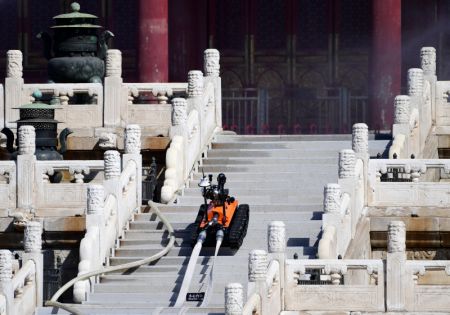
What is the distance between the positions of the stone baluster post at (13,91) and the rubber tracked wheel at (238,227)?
7.85 metres

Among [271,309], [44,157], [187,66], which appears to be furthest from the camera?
[187,66]

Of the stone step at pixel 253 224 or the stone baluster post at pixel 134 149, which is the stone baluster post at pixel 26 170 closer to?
the stone baluster post at pixel 134 149

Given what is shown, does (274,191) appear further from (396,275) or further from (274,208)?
(396,275)

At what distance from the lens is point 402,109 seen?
169 feet

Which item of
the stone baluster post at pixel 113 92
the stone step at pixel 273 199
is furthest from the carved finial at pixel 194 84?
the stone step at pixel 273 199

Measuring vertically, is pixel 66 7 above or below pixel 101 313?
above

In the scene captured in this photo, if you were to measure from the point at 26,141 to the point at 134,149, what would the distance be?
2.03m

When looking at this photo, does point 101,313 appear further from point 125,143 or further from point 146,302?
point 125,143

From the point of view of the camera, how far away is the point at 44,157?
50781 mm

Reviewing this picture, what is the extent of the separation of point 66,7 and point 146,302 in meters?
20.3

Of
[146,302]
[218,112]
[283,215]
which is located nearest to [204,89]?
[218,112]

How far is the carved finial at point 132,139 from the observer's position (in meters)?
49.2

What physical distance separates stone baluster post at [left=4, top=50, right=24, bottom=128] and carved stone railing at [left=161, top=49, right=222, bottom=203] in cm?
371

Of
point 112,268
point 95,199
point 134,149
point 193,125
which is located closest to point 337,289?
point 112,268
